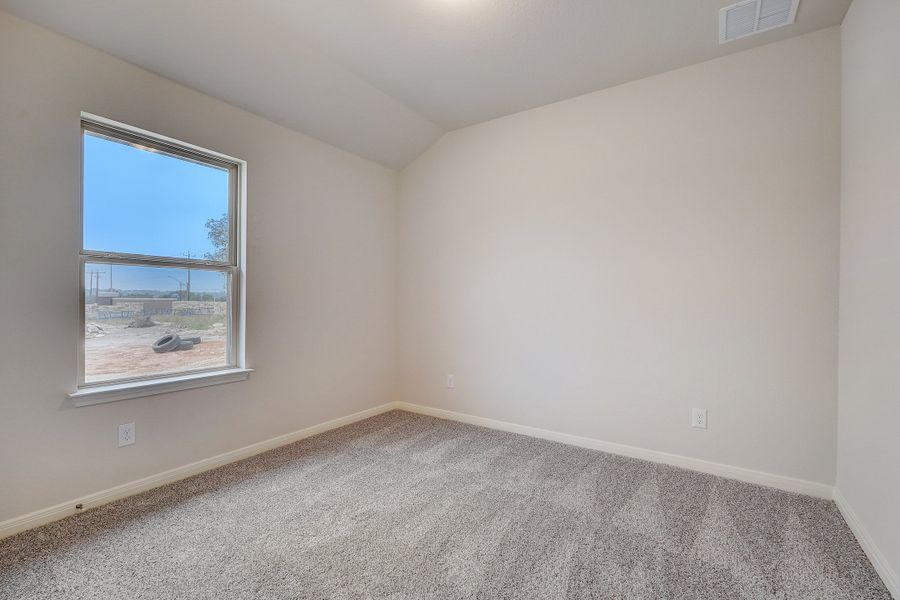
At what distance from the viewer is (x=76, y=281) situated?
214cm

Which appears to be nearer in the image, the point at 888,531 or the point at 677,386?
the point at 888,531

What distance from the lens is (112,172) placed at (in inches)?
91.3

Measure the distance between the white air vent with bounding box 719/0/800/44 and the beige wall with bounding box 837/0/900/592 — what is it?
281 mm

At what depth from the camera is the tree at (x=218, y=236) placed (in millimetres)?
2776

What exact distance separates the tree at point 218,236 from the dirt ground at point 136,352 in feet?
1.59

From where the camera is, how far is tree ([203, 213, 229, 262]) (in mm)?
2776

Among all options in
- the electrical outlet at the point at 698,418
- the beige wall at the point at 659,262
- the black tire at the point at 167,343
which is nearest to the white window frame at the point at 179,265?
the black tire at the point at 167,343

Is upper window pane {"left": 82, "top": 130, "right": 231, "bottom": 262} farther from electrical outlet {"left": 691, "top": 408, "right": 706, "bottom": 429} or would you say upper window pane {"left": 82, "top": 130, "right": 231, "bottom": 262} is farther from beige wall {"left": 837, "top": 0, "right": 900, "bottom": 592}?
beige wall {"left": 837, "top": 0, "right": 900, "bottom": 592}

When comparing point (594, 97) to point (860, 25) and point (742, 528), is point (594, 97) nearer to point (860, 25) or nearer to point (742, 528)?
point (860, 25)

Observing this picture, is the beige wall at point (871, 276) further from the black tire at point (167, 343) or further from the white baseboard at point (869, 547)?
the black tire at point (167, 343)

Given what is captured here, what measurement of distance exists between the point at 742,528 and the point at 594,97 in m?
2.84

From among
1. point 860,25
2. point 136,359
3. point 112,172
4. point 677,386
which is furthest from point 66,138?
point 860,25

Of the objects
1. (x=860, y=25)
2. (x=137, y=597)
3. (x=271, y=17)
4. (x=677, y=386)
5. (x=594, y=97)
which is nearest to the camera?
(x=137, y=597)

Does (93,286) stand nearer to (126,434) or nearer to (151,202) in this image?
(151,202)
